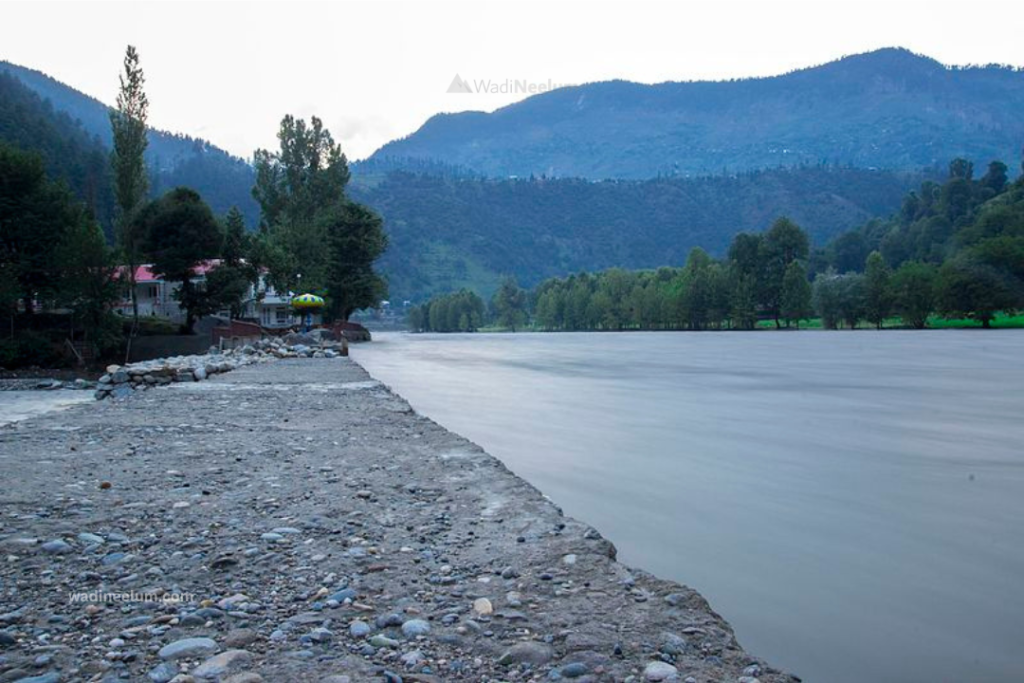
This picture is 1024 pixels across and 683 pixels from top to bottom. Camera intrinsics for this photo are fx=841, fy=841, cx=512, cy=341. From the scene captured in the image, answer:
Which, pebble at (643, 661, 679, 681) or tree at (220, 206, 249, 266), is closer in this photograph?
pebble at (643, 661, 679, 681)

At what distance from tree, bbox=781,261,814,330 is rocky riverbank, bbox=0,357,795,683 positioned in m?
111

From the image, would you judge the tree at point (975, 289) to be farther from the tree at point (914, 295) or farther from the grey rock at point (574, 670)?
the grey rock at point (574, 670)

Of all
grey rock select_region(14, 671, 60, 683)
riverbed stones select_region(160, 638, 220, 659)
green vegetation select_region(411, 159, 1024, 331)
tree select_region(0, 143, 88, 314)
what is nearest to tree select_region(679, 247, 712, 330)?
green vegetation select_region(411, 159, 1024, 331)

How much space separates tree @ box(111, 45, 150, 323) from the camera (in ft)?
174

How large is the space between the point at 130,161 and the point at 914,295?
86.6 metres

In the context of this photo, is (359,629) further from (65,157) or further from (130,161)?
(65,157)

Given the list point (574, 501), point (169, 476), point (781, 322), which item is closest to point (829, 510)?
point (574, 501)

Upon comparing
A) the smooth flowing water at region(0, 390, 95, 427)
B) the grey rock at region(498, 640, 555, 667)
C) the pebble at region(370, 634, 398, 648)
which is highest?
the pebble at region(370, 634, 398, 648)

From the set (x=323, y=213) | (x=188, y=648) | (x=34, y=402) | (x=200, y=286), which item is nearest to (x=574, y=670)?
(x=188, y=648)

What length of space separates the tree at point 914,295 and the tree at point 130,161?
279 ft

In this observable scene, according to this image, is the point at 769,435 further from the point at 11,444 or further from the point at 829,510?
the point at 11,444

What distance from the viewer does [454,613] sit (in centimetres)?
497

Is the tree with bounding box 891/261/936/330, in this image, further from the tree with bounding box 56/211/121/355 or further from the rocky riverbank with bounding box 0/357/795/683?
the rocky riverbank with bounding box 0/357/795/683

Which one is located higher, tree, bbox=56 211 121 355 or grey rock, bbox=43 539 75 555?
tree, bbox=56 211 121 355
